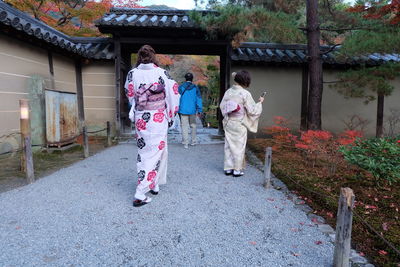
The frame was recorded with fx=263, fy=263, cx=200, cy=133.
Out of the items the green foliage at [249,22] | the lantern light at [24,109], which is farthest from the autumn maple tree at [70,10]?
the lantern light at [24,109]

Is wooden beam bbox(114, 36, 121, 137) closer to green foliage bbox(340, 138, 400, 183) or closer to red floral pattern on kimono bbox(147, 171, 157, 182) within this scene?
Answer: red floral pattern on kimono bbox(147, 171, 157, 182)

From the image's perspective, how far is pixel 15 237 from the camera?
2.61 meters

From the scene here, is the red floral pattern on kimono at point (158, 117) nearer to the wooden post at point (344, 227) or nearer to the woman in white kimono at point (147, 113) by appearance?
the woman in white kimono at point (147, 113)

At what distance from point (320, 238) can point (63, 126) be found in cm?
635

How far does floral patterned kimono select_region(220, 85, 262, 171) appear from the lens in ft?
14.9

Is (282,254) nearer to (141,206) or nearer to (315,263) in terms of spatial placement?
(315,263)

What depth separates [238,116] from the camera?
4.64 meters

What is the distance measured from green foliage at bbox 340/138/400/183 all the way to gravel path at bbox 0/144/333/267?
3.87ft

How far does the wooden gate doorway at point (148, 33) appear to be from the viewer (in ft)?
24.4

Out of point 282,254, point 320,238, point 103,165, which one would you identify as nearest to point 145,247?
point 282,254

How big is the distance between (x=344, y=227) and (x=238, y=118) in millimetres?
2845

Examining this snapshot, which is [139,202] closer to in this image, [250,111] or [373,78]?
[250,111]

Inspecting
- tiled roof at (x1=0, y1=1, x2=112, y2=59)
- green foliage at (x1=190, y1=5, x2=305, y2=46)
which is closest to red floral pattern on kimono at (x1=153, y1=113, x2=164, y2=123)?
tiled roof at (x1=0, y1=1, x2=112, y2=59)

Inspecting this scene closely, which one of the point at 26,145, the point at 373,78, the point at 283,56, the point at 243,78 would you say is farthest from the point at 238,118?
the point at 283,56
